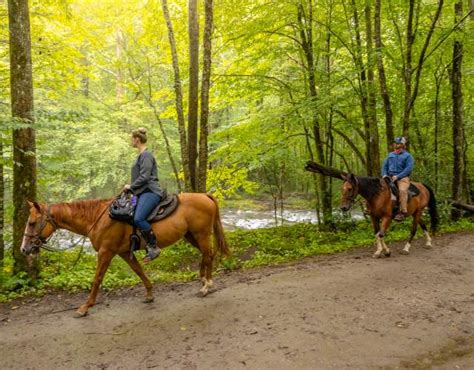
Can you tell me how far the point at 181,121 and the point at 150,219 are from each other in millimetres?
5617

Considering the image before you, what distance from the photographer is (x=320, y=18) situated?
12.2 m

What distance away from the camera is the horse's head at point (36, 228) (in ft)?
18.0

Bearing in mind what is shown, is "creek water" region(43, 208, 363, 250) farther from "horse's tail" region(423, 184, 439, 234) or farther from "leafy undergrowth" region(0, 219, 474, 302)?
"horse's tail" region(423, 184, 439, 234)

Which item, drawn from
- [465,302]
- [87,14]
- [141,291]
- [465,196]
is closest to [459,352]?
[465,302]

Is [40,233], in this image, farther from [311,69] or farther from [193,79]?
[311,69]

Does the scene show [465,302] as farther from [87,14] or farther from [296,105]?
[87,14]

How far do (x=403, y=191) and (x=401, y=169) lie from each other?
0.61 metres

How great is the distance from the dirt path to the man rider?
6.51ft

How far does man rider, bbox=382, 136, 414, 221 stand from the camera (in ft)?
29.2

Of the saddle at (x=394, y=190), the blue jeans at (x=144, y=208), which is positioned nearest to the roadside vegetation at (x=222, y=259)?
the saddle at (x=394, y=190)

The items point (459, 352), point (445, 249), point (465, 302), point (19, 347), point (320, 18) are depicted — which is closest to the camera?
point (459, 352)

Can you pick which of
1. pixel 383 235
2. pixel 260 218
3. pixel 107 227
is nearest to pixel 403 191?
pixel 383 235

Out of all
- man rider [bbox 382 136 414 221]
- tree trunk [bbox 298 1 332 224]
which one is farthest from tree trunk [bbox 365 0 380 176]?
man rider [bbox 382 136 414 221]

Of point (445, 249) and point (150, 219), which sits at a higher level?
point (150, 219)
